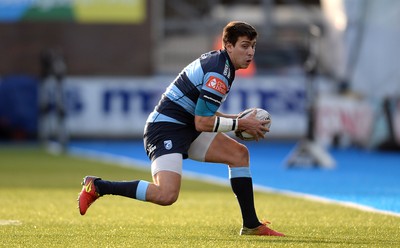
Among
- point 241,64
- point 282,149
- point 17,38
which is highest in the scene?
point 241,64

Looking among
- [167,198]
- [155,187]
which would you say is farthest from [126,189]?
[167,198]

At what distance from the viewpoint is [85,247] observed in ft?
29.0

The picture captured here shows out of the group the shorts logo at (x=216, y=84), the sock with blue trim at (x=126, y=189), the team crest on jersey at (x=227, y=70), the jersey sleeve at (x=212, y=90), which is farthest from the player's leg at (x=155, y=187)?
the team crest on jersey at (x=227, y=70)

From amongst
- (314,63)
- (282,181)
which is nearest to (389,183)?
(282,181)

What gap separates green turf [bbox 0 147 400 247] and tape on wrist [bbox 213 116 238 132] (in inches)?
36.5

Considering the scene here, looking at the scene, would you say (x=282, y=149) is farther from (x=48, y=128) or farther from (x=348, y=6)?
(x=48, y=128)

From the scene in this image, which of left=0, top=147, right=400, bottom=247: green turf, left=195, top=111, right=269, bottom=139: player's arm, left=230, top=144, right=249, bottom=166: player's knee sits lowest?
left=0, top=147, right=400, bottom=247: green turf

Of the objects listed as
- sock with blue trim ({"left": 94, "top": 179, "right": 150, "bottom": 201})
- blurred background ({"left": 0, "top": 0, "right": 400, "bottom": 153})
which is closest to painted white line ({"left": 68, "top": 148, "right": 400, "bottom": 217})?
blurred background ({"left": 0, "top": 0, "right": 400, "bottom": 153})

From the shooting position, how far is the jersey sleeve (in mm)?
9594

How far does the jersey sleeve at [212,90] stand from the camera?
31.5 ft

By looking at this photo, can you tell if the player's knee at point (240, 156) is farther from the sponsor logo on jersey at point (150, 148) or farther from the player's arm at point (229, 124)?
the sponsor logo on jersey at point (150, 148)

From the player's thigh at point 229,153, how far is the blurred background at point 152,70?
1531cm

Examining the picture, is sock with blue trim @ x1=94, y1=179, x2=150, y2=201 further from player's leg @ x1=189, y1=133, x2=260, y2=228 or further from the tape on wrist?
the tape on wrist

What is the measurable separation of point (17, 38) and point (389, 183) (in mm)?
15939
